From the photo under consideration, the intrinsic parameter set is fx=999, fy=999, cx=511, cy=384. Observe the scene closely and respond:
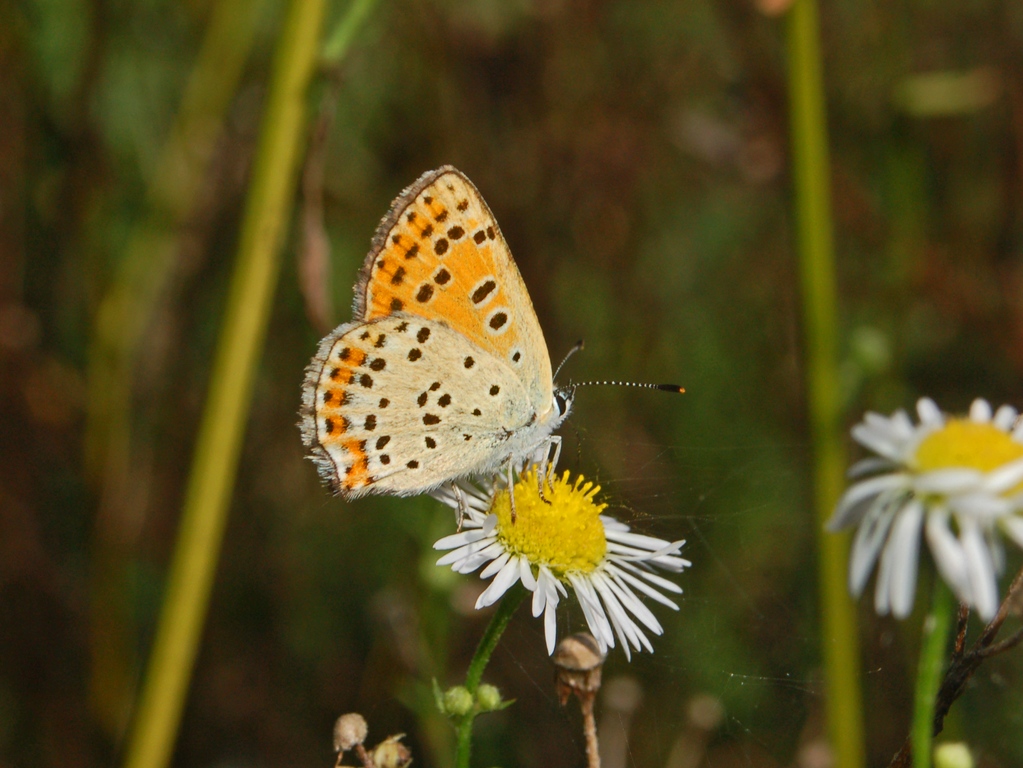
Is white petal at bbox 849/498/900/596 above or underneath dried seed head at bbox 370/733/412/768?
above

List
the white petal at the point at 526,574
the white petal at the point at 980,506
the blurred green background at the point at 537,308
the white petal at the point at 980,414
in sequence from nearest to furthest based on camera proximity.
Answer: the white petal at the point at 980,506, the white petal at the point at 980,414, the white petal at the point at 526,574, the blurred green background at the point at 537,308

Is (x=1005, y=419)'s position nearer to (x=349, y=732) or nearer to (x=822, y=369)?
(x=822, y=369)

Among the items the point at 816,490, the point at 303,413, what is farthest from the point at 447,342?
the point at 816,490

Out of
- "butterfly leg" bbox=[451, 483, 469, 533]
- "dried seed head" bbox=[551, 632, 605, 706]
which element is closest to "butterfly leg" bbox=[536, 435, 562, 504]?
"butterfly leg" bbox=[451, 483, 469, 533]

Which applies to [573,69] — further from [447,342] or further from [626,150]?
[447,342]

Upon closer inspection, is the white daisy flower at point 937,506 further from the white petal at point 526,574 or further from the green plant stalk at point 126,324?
the green plant stalk at point 126,324

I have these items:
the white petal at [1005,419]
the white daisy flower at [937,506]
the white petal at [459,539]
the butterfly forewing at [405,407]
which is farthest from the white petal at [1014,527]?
the butterfly forewing at [405,407]

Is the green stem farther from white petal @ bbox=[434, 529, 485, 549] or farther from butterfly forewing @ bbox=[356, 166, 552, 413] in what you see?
butterfly forewing @ bbox=[356, 166, 552, 413]
